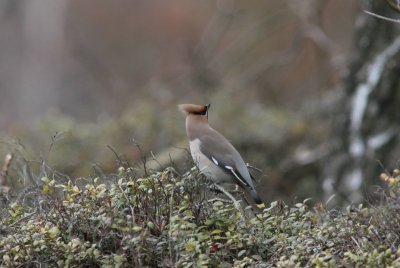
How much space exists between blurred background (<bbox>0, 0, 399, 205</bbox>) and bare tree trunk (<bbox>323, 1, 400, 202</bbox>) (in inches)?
1.2

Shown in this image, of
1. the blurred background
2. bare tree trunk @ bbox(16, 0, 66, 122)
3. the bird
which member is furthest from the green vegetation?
bare tree trunk @ bbox(16, 0, 66, 122)

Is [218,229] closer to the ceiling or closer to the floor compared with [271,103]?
closer to the floor

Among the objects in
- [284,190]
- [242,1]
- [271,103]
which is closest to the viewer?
[284,190]

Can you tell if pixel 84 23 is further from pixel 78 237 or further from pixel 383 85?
pixel 78 237

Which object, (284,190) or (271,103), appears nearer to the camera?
(284,190)

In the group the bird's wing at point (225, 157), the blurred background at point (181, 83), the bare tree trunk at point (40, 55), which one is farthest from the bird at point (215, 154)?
the bare tree trunk at point (40, 55)

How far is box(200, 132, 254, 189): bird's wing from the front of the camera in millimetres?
8164

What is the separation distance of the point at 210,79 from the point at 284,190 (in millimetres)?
4082

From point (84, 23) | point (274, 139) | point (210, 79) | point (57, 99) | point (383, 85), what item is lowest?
point (383, 85)

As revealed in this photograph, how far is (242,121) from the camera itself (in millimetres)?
15727

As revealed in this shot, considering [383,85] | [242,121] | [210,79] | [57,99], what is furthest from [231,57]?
[57,99]

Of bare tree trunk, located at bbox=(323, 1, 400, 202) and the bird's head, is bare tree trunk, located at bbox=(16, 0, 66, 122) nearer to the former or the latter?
bare tree trunk, located at bbox=(323, 1, 400, 202)

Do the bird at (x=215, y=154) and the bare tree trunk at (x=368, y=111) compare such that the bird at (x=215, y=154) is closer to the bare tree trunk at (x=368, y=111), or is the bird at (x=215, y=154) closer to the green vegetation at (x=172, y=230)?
the green vegetation at (x=172, y=230)

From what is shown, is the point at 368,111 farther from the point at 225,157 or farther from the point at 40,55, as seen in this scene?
the point at 40,55
